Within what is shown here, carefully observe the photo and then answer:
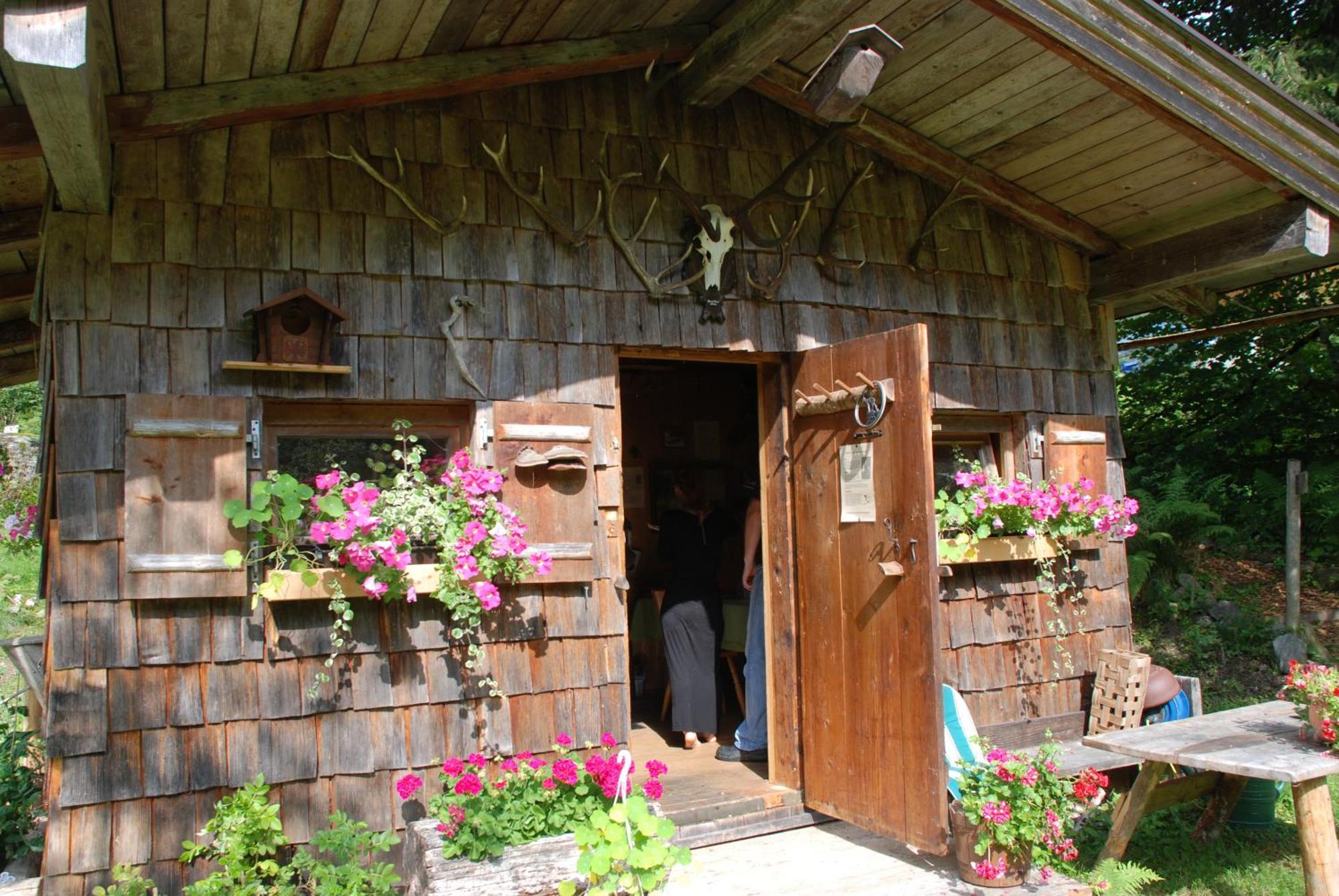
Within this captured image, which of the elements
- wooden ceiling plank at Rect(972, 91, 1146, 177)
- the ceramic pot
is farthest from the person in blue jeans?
wooden ceiling plank at Rect(972, 91, 1146, 177)

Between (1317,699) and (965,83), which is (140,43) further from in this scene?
(1317,699)

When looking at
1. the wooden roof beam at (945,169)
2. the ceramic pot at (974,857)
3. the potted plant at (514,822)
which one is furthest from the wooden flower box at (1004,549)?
the potted plant at (514,822)

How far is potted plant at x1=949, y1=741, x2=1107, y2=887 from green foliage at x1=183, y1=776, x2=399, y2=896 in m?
2.02

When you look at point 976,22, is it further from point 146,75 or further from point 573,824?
point 573,824

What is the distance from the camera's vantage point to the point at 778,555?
465 cm

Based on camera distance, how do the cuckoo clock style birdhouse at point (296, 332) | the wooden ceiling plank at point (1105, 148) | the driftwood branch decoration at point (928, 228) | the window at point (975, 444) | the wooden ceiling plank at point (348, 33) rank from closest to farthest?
the wooden ceiling plank at point (348, 33)
the cuckoo clock style birdhouse at point (296, 332)
the wooden ceiling plank at point (1105, 148)
the driftwood branch decoration at point (928, 228)
the window at point (975, 444)

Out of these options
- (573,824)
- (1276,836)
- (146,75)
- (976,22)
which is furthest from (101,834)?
(1276,836)

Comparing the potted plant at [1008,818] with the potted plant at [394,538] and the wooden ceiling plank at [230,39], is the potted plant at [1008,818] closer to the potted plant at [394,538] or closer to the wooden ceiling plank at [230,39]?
the potted plant at [394,538]

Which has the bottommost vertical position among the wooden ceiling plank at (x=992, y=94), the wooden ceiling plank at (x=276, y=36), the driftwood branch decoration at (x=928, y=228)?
the driftwood branch decoration at (x=928, y=228)

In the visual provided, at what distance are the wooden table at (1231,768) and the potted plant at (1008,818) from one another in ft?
0.78

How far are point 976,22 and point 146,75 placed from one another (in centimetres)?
308

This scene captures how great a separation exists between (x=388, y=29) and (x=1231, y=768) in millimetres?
3778

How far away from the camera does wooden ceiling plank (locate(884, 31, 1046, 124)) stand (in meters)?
4.19

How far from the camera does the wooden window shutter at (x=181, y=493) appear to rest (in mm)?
3359
